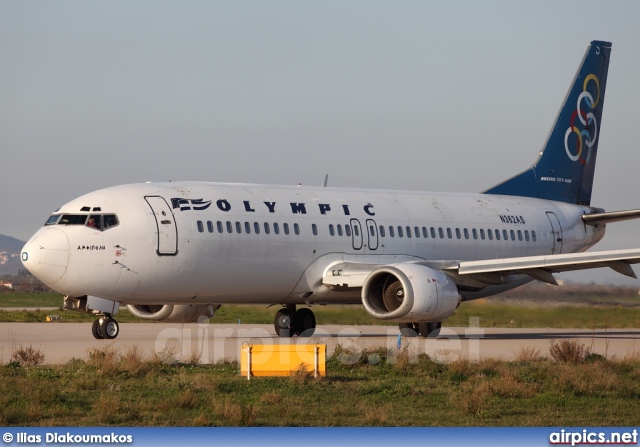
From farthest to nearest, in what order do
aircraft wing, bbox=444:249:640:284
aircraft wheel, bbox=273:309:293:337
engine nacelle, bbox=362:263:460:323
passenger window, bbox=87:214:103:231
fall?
1. aircraft wheel, bbox=273:309:293:337
2. aircraft wing, bbox=444:249:640:284
3. engine nacelle, bbox=362:263:460:323
4. passenger window, bbox=87:214:103:231

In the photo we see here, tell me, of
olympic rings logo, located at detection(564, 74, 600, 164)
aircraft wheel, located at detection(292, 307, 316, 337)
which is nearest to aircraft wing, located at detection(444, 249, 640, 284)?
aircraft wheel, located at detection(292, 307, 316, 337)

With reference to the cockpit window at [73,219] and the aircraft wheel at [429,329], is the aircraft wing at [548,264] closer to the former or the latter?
the aircraft wheel at [429,329]

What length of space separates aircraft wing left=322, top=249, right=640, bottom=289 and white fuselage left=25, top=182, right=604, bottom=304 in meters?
0.47

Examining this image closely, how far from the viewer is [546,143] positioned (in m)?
38.2

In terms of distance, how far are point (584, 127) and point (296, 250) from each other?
13.8m

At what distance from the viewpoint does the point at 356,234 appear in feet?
101

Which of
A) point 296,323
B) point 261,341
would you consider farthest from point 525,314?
point 261,341

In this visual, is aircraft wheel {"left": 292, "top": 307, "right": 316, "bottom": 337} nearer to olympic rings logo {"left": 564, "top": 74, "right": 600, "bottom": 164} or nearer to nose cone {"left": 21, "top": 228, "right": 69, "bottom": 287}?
nose cone {"left": 21, "top": 228, "right": 69, "bottom": 287}

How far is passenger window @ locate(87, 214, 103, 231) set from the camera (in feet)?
85.7

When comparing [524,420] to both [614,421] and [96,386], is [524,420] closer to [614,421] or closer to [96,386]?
[614,421]

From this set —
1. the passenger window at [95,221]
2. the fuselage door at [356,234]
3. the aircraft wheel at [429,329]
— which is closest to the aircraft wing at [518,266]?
the fuselage door at [356,234]

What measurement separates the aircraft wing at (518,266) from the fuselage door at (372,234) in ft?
2.98

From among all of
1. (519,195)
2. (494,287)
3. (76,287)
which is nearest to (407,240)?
(494,287)

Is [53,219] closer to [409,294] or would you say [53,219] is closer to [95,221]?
[95,221]
